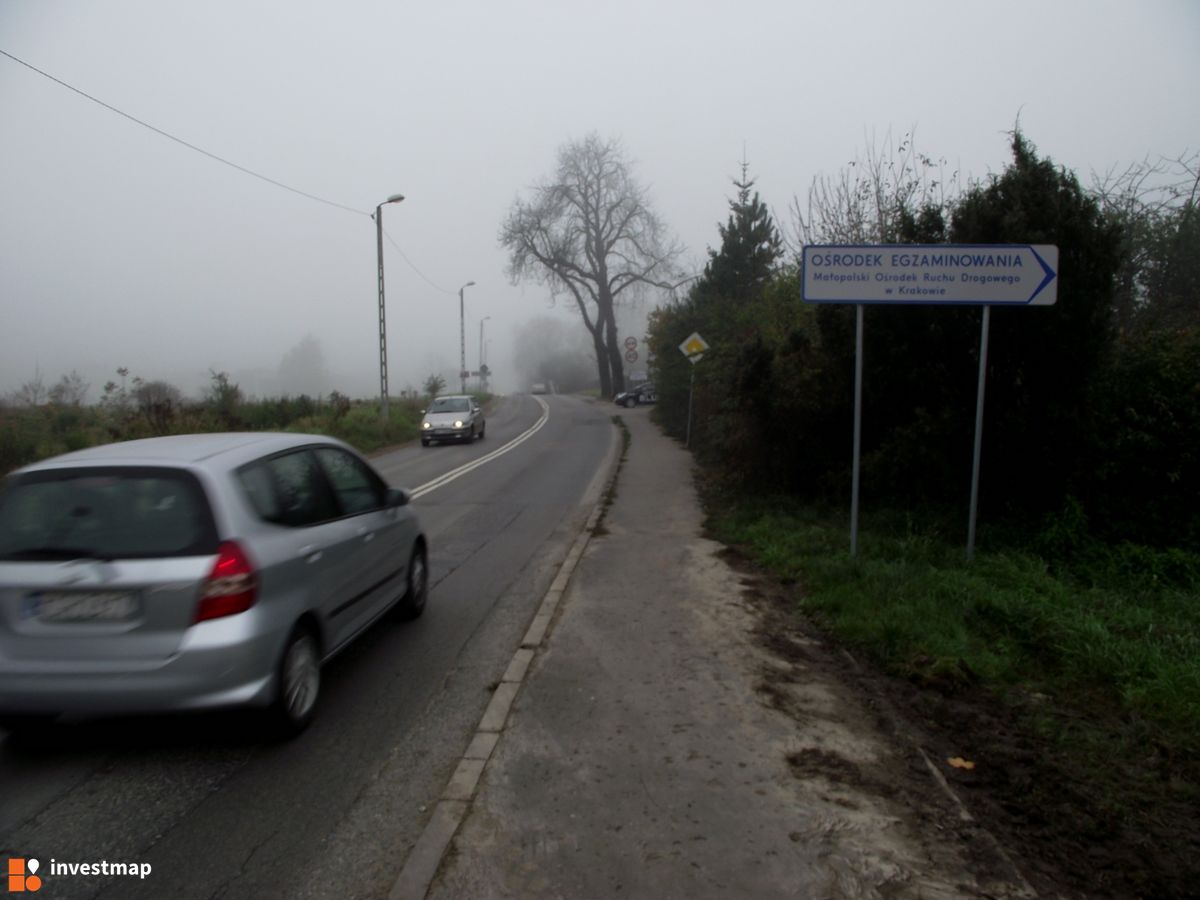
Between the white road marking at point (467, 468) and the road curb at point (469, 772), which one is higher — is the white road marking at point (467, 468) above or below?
below

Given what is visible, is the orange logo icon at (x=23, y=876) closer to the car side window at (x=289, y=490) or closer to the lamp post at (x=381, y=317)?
the car side window at (x=289, y=490)

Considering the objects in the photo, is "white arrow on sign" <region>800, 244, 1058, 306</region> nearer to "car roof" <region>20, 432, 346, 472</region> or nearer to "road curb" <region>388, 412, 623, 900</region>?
"road curb" <region>388, 412, 623, 900</region>

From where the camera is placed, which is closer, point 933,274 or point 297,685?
point 297,685

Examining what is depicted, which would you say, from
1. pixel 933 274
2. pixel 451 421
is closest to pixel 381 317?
pixel 451 421

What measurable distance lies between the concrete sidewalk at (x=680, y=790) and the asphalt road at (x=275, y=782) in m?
0.39

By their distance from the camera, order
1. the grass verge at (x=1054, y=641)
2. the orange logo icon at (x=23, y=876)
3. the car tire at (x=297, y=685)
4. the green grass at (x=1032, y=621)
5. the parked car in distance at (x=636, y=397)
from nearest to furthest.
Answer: the orange logo icon at (x=23, y=876) < the grass verge at (x=1054, y=641) < the car tire at (x=297, y=685) < the green grass at (x=1032, y=621) < the parked car in distance at (x=636, y=397)

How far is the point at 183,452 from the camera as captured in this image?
473 cm

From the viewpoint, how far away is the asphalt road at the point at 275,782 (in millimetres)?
3414

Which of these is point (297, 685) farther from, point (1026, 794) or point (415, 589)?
point (1026, 794)

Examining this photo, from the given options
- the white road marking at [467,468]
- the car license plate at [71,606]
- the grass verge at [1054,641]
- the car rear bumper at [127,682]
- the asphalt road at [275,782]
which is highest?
the car license plate at [71,606]

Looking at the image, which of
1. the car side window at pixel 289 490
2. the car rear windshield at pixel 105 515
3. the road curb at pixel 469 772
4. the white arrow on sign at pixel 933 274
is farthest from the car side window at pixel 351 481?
the white arrow on sign at pixel 933 274

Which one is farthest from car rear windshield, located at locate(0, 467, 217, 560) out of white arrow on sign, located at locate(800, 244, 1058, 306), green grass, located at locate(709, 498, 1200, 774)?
white arrow on sign, located at locate(800, 244, 1058, 306)

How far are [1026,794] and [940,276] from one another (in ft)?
17.8

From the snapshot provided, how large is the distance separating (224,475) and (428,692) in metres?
1.84
